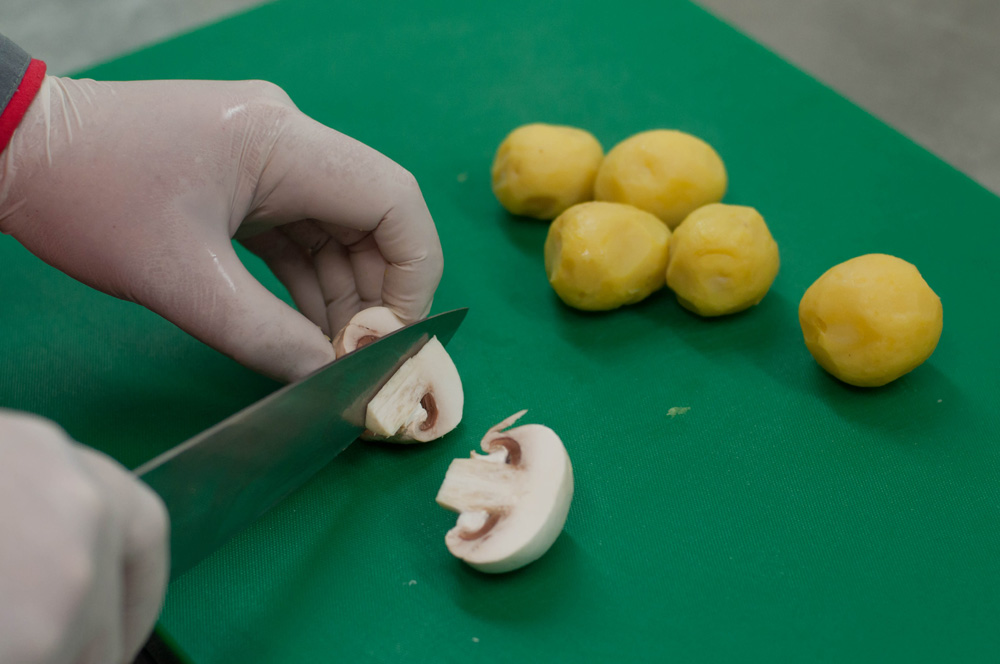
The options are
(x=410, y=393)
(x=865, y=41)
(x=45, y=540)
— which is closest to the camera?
(x=45, y=540)

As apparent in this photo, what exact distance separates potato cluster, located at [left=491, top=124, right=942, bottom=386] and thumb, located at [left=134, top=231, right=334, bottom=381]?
647mm

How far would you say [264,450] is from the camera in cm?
131

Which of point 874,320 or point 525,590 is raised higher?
point 874,320

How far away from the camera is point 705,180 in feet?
6.31

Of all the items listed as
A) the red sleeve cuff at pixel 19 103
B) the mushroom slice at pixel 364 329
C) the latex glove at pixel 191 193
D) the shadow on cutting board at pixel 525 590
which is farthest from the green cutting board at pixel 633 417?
the red sleeve cuff at pixel 19 103

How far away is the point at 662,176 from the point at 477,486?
3.01 ft

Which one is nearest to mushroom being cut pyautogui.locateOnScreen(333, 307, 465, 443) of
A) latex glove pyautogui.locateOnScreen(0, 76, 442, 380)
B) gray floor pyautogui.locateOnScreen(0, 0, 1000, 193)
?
latex glove pyautogui.locateOnScreen(0, 76, 442, 380)

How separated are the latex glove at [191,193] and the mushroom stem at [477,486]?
1.17 ft

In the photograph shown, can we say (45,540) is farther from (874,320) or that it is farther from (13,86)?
(874,320)

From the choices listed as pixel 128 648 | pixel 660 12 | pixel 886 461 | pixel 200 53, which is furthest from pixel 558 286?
pixel 200 53

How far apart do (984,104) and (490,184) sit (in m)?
3.10

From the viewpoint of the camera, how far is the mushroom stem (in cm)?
138

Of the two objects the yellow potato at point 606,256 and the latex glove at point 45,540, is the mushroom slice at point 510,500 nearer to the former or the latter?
the yellow potato at point 606,256

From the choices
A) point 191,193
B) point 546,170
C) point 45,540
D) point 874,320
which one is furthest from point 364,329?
point 874,320
